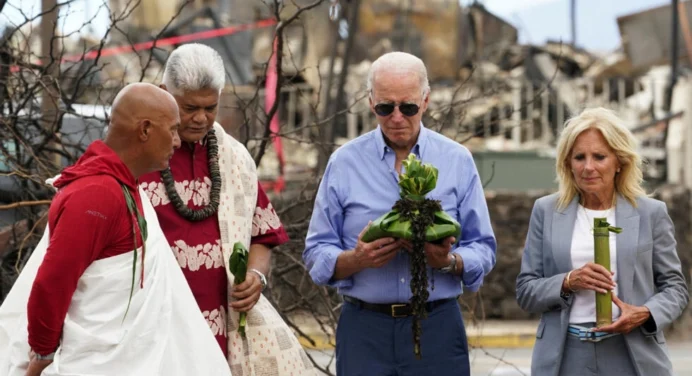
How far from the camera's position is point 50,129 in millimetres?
6797

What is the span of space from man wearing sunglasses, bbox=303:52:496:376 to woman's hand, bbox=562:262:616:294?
13.5 inches

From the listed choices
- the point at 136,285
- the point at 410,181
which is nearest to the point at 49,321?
the point at 136,285

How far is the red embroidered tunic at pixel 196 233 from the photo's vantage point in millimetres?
4699

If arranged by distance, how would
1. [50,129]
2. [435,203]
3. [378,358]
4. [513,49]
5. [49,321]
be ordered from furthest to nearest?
[513,49]
[50,129]
[378,358]
[435,203]
[49,321]

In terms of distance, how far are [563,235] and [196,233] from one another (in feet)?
4.92

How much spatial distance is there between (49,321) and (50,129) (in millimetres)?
3138

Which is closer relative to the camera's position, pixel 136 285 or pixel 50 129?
pixel 136 285

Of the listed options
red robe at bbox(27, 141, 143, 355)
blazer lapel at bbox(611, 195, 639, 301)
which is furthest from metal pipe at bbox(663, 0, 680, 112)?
red robe at bbox(27, 141, 143, 355)

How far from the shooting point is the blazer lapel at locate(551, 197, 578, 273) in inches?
202

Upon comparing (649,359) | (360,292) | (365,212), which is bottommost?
(649,359)

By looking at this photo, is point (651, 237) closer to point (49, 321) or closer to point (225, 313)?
point (225, 313)

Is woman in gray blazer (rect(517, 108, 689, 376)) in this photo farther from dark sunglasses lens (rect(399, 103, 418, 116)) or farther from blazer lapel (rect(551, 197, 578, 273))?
dark sunglasses lens (rect(399, 103, 418, 116))

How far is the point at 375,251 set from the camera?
4.63 metres

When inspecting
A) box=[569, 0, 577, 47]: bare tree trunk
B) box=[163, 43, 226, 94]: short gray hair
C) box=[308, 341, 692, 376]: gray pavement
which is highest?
box=[569, 0, 577, 47]: bare tree trunk
